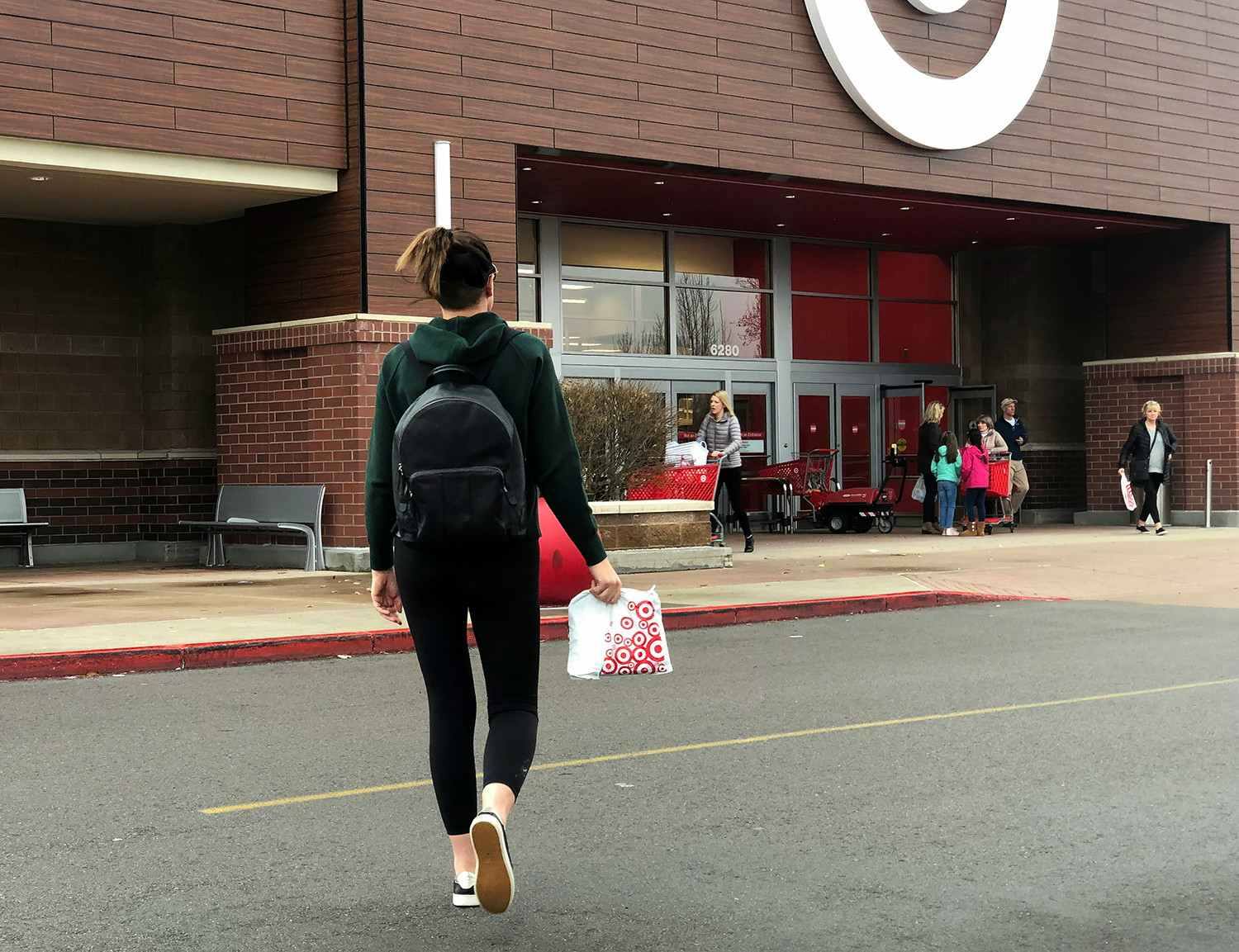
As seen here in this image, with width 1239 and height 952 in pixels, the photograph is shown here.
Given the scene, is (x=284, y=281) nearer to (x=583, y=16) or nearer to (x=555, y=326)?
(x=583, y=16)

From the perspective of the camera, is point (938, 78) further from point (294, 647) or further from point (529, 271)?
point (294, 647)

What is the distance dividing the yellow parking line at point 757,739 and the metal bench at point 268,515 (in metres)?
10.1

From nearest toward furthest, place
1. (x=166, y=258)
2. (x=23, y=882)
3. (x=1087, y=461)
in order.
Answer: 1. (x=23, y=882)
2. (x=166, y=258)
3. (x=1087, y=461)

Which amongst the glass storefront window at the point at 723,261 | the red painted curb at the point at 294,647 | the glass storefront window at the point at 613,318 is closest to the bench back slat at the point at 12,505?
the glass storefront window at the point at 613,318

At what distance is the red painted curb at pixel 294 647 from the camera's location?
10109 mm

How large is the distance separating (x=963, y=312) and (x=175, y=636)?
20274 mm

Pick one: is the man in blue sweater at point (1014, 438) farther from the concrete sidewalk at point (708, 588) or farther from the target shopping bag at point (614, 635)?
the target shopping bag at point (614, 635)

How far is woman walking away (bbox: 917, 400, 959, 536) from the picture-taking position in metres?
23.9

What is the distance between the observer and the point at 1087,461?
27391 mm

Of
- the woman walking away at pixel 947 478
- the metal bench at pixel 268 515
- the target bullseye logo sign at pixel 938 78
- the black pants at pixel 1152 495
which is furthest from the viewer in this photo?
the black pants at pixel 1152 495

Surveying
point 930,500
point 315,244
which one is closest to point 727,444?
point 315,244

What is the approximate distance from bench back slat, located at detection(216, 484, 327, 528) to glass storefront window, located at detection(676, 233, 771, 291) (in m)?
9.22

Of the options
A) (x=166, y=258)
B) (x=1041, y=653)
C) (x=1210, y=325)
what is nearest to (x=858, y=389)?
(x=1210, y=325)

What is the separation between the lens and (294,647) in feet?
36.1
